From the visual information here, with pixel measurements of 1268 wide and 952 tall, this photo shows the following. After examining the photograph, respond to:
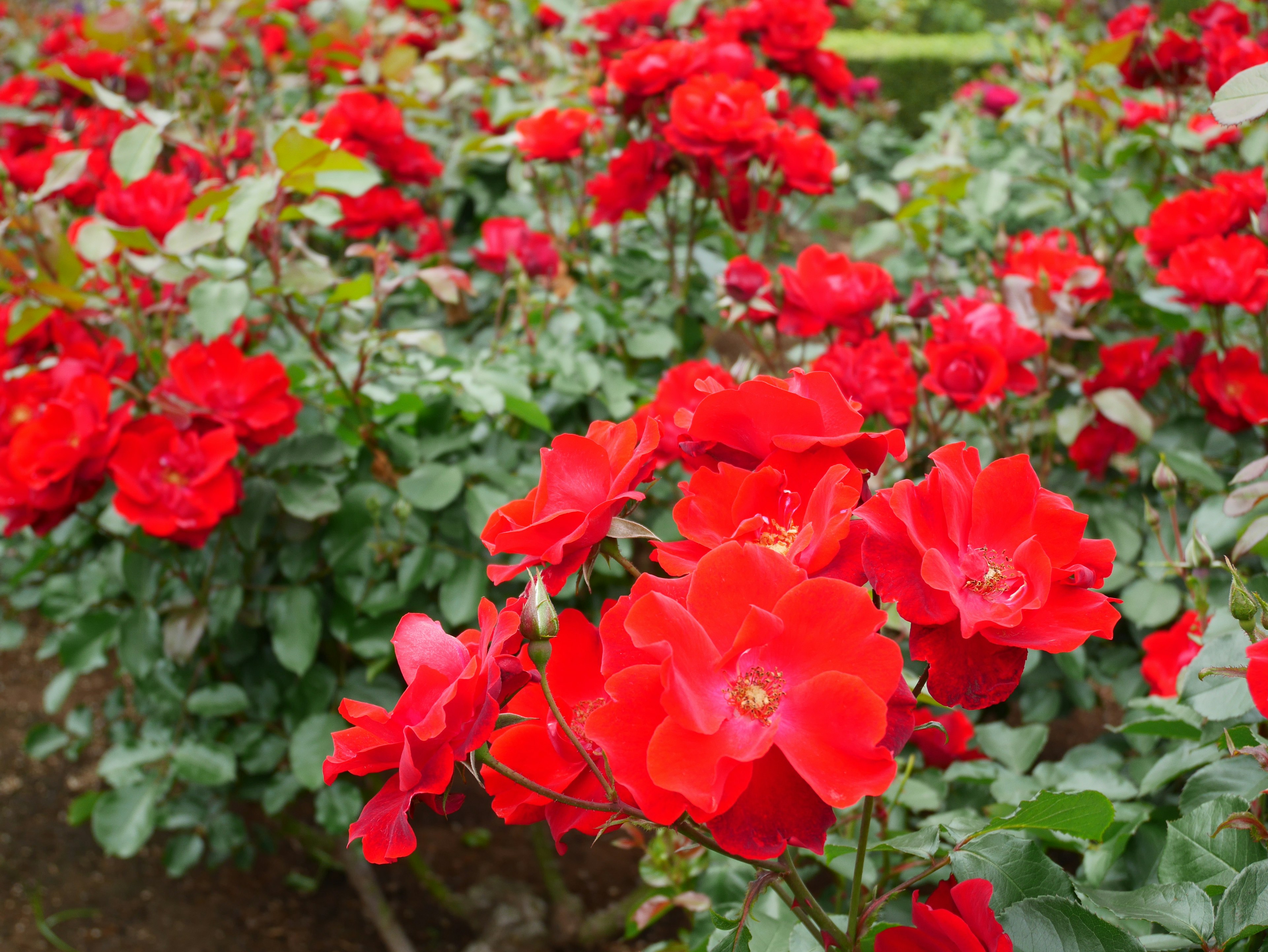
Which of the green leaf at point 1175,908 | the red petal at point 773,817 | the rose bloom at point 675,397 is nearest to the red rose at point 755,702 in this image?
the red petal at point 773,817

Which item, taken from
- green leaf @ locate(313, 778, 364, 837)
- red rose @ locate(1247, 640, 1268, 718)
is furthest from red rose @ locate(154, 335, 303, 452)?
red rose @ locate(1247, 640, 1268, 718)

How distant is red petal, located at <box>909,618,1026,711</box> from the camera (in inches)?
21.2

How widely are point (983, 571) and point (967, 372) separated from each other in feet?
2.40

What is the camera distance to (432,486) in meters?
1.47

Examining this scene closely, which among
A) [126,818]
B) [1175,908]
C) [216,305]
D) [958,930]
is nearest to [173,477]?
[216,305]

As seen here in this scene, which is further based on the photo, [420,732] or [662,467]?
[662,467]

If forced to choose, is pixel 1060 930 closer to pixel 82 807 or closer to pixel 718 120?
pixel 718 120

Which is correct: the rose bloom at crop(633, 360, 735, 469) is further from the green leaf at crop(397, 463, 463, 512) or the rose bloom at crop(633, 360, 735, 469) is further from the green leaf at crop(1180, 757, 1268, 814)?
the green leaf at crop(1180, 757, 1268, 814)

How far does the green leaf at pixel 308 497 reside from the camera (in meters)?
1.48

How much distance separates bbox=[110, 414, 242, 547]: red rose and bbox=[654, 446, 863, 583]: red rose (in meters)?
0.93

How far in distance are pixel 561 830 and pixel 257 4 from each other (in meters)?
2.30

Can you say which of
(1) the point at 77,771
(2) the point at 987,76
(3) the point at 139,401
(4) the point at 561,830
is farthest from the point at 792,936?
(2) the point at 987,76

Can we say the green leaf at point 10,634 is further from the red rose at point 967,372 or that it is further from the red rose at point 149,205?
the red rose at point 967,372

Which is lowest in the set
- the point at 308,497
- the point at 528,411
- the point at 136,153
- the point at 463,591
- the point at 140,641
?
the point at 140,641
